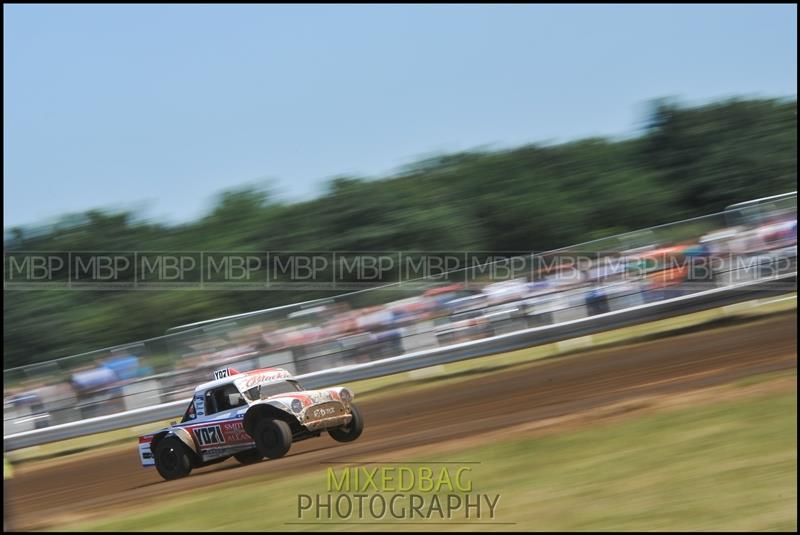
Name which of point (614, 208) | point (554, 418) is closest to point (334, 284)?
point (614, 208)

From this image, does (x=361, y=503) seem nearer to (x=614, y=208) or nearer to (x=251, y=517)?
(x=251, y=517)

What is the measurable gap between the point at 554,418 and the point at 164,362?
408cm

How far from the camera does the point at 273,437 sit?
22.6 ft

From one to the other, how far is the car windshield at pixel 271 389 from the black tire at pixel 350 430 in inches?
20.0

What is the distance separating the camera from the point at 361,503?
267 inches

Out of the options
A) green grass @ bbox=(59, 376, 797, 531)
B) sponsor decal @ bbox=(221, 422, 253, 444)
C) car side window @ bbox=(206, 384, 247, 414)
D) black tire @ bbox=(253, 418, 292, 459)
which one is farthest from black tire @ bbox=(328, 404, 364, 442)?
car side window @ bbox=(206, 384, 247, 414)

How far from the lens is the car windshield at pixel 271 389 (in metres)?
7.04

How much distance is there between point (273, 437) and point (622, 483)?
112 inches

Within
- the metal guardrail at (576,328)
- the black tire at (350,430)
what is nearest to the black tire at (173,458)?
the black tire at (350,430)

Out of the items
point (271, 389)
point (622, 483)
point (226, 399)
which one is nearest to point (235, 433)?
point (226, 399)

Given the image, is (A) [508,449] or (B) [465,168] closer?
(A) [508,449]

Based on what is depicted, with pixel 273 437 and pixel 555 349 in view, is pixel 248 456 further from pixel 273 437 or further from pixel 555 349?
pixel 555 349

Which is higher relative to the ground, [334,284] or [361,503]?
[334,284]

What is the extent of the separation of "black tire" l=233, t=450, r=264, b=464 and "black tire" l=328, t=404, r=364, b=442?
65 centimetres
